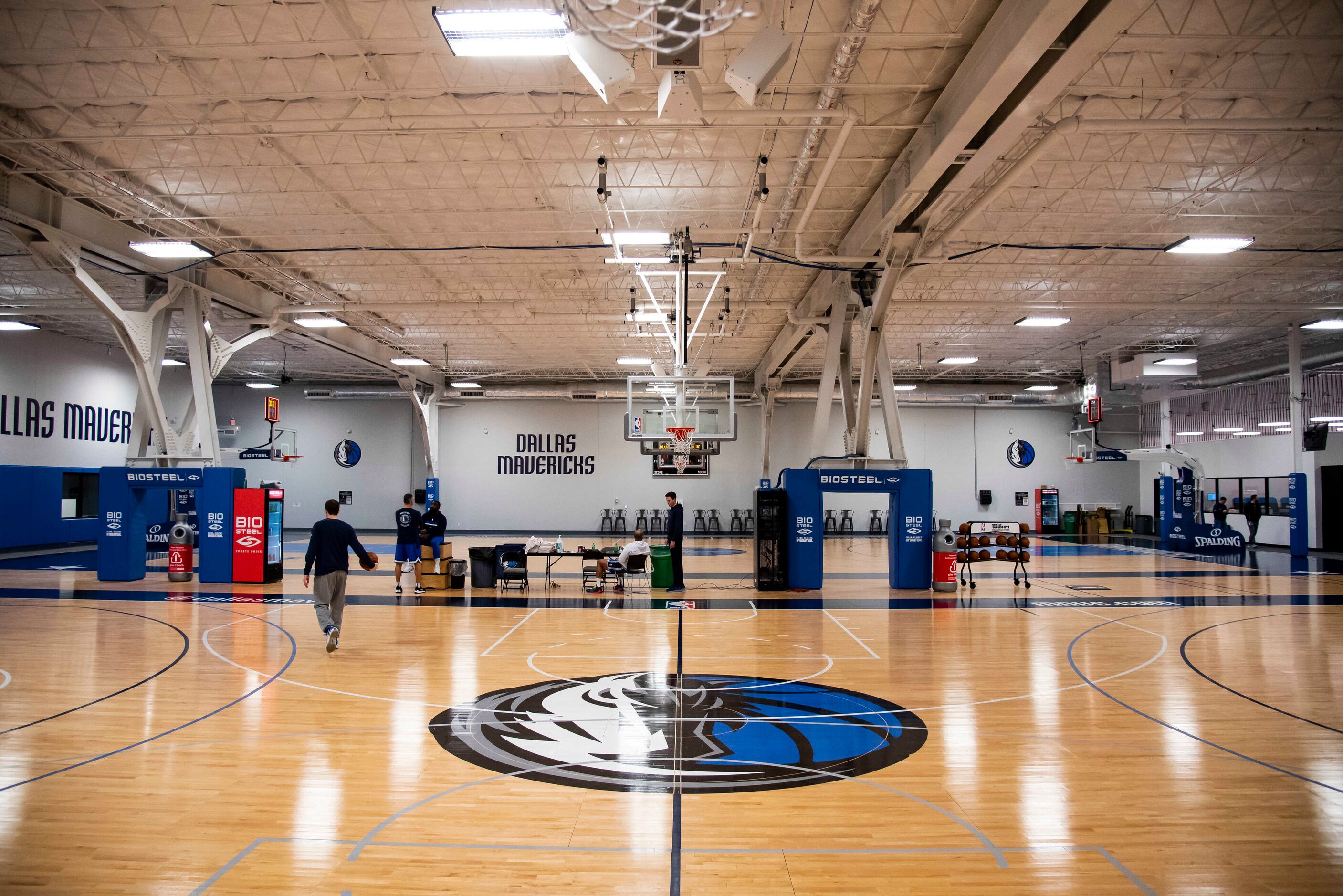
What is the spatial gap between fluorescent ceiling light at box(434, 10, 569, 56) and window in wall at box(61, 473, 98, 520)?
20.9 m

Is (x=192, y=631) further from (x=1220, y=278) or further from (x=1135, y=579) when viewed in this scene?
(x=1220, y=278)

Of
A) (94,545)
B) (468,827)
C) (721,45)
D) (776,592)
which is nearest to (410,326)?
(94,545)

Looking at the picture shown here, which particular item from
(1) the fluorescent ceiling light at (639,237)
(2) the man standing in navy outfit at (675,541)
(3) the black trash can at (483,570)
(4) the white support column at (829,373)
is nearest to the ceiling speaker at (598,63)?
(1) the fluorescent ceiling light at (639,237)

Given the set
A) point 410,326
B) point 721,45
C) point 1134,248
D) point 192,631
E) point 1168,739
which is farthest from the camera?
point 410,326

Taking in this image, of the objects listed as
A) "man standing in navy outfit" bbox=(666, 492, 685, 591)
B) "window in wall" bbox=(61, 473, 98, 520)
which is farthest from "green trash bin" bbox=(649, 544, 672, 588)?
"window in wall" bbox=(61, 473, 98, 520)

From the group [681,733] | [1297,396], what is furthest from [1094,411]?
[681,733]

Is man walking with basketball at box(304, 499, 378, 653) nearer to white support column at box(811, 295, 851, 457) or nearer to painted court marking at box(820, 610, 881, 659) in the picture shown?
painted court marking at box(820, 610, 881, 659)

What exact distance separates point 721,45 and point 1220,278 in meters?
13.3

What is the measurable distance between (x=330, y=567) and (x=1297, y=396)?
75.4 ft

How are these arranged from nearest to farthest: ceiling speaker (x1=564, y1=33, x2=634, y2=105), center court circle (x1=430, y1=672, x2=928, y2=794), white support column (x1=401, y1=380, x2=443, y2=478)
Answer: center court circle (x1=430, y1=672, x2=928, y2=794)
ceiling speaker (x1=564, y1=33, x2=634, y2=105)
white support column (x1=401, y1=380, x2=443, y2=478)

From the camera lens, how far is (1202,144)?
9594 mm

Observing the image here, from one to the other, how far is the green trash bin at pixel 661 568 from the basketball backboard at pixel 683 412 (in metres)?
2.85

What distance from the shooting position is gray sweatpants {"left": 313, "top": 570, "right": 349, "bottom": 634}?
7992 mm

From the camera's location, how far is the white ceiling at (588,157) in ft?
24.2
